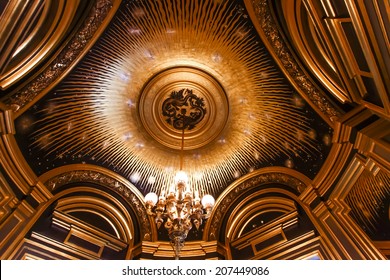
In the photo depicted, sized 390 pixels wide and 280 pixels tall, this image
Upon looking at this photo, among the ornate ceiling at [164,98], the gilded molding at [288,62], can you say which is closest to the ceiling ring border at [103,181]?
the ornate ceiling at [164,98]

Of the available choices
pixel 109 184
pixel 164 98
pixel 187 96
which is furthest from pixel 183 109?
pixel 109 184

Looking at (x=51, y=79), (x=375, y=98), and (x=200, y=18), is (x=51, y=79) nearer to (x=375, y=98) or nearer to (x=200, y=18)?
(x=200, y=18)

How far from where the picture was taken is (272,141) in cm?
678

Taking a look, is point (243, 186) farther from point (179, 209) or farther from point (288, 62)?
point (288, 62)

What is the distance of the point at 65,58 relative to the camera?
5.71 meters

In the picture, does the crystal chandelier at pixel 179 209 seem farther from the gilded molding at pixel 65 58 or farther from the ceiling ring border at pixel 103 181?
the gilded molding at pixel 65 58

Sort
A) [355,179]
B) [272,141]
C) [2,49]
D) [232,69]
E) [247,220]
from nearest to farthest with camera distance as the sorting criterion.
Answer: [2,49] → [355,179] → [232,69] → [272,141] → [247,220]

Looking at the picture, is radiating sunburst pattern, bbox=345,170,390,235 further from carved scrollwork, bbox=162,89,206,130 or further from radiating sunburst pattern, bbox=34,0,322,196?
carved scrollwork, bbox=162,89,206,130

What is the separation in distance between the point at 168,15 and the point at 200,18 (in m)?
0.53

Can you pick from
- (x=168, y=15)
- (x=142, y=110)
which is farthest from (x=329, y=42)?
(x=142, y=110)

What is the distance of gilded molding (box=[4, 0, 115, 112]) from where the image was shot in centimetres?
544

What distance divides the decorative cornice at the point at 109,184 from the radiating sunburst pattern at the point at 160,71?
1.03 feet

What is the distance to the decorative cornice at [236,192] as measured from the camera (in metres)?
→ 7.07

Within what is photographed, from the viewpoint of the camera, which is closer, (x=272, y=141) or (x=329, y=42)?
(x=329, y=42)
